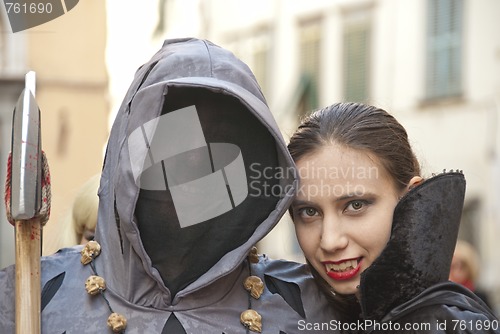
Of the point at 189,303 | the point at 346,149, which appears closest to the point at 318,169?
the point at 346,149

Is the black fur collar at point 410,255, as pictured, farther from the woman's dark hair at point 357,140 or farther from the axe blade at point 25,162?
the axe blade at point 25,162

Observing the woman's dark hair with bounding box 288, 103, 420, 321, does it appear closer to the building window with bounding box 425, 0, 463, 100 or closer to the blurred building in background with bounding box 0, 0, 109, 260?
the blurred building in background with bounding box 0, 0, 109, 260

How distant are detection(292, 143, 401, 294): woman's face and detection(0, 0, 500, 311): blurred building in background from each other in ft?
11.9

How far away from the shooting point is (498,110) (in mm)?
11844

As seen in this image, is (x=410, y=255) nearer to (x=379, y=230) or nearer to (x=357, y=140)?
(x=379, y=230)

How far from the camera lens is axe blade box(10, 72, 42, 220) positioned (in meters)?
2.19

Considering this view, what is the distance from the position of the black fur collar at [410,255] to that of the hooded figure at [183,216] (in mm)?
160

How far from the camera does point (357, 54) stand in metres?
13.5

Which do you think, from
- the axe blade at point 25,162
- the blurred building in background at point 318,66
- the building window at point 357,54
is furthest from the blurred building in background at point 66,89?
the building window at point 357,54

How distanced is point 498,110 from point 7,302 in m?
10.2

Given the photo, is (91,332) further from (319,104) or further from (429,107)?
(319,104)

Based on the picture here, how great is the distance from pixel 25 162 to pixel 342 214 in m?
0.75

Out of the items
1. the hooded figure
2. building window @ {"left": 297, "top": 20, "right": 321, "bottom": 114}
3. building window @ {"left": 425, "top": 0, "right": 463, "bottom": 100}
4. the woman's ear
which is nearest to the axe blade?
the hooded figure

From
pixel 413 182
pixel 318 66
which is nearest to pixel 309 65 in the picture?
pixel 318 66
